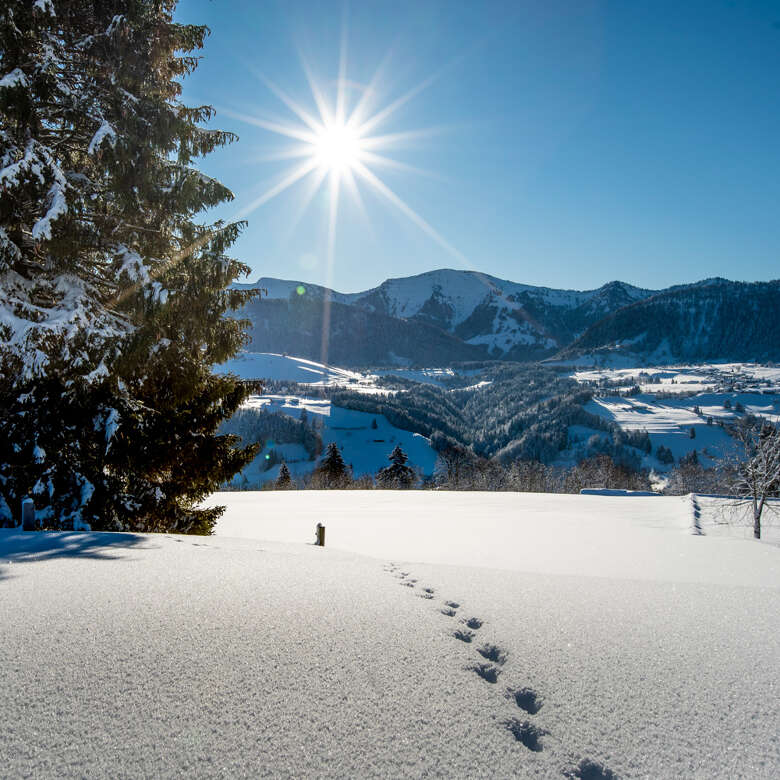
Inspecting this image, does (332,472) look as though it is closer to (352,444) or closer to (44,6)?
(44,6)

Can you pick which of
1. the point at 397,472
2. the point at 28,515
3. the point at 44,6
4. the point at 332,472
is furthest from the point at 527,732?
the point at 397,472

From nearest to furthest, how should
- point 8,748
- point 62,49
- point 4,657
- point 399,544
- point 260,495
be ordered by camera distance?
point 8,748 → point 4,657 → point 62,49 → point 399,544 → point 260,495

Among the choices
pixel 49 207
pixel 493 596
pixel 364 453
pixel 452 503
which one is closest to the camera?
pixel 493 596

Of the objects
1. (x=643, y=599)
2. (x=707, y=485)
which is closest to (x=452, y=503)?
(x=643, y=599)

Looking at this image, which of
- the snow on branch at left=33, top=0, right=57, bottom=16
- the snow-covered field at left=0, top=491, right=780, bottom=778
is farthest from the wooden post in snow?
the snow on branch at left=33, top=0, right=57, bottom=16

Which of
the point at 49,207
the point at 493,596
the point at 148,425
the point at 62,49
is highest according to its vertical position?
the point at 62,49

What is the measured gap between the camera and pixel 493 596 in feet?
14.9

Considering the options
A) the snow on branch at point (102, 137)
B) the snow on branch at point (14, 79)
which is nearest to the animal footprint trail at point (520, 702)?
the snow on branch at point (102, 137)

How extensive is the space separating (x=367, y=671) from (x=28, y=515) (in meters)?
6.76

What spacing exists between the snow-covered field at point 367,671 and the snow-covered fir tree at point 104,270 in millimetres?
3014

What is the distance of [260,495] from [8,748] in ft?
75.4

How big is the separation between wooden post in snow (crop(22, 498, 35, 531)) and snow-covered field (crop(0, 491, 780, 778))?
171 centimetres

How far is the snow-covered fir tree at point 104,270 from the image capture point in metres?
7.02

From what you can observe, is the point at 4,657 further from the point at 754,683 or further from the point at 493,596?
the point at 754,683
